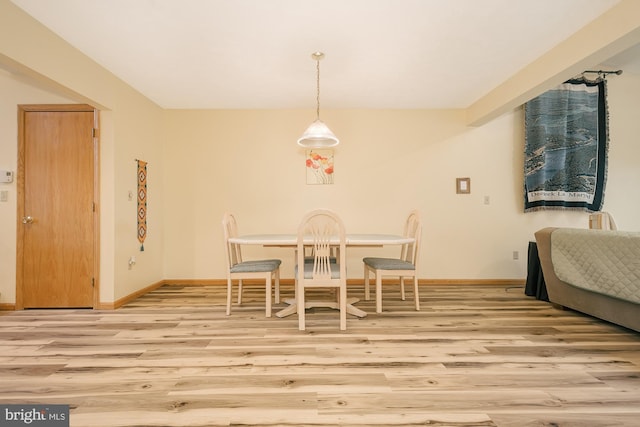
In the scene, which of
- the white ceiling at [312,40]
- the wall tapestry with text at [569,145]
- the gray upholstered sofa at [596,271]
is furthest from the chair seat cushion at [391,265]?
the wall tapestry with text at [569,145]

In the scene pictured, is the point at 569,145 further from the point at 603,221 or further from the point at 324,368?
the point at 324,368

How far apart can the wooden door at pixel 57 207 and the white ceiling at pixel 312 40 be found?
31.2 inches

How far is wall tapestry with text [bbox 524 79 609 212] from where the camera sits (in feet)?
12.3

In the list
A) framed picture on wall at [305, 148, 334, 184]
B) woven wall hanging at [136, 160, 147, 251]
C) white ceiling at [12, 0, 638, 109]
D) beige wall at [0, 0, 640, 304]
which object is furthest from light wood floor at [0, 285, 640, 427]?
white ceiling at [12, 0, 638, 109]

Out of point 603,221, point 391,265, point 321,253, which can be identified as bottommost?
point 391,265

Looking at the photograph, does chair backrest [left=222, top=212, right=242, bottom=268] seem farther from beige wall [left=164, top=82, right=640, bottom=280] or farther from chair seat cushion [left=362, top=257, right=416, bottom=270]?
chair seat cushion [left=362, top=257, right=416, bottom=270]

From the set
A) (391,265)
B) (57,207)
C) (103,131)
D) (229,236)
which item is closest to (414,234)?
(391,265)

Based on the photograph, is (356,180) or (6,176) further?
(356,180)

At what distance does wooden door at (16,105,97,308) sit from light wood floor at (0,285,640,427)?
0.85 feet

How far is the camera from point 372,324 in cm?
248

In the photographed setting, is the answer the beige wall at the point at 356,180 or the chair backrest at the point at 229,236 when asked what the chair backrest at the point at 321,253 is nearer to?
the chair backrest at the point at 229,236

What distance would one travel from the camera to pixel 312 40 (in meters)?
2.39

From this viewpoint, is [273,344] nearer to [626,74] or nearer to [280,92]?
[280,92]

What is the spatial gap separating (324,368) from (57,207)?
10.0 feet
